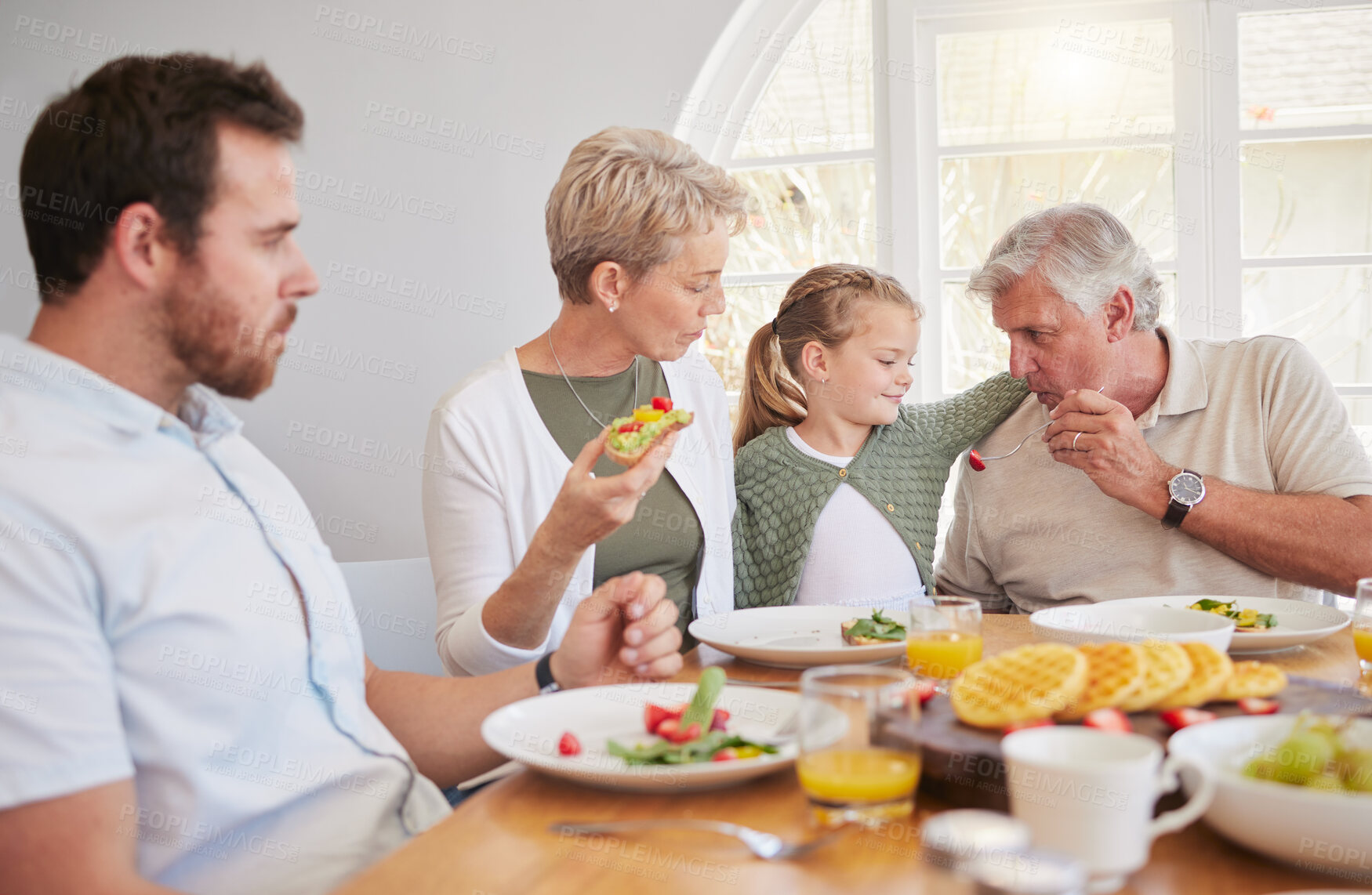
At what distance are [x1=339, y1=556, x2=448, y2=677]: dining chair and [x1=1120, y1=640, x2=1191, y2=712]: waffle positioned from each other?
1.58 meters

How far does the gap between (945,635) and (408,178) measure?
9.09 feet

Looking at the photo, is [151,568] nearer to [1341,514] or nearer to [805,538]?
[805,538]

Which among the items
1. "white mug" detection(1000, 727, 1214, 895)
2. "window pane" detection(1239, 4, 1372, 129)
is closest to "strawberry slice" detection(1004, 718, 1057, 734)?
"white mug" detection(1000, 727, 1214, 895)

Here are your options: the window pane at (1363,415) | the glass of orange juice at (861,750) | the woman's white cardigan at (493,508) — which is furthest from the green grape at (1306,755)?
the window pane at (1363,415)

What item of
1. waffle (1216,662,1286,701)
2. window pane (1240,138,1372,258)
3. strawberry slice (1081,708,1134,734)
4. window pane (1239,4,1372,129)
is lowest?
waffle (1216,662,1286,701)

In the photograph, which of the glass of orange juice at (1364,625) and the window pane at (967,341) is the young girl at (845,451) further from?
the glass of orange juice at (1364,625)

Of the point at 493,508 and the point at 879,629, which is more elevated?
the point at 493,508

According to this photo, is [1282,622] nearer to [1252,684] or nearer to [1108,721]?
[1252,684]

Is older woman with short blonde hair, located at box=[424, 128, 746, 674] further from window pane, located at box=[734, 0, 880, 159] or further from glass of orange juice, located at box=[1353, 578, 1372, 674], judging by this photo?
window pane, located at box=[734, 0, 880, 159]

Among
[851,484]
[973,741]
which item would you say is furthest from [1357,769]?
[851,484]

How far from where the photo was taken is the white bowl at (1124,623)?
1362 mm

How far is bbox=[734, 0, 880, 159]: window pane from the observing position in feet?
10.7

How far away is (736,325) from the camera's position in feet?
11.3

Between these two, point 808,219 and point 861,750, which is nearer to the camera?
point 861,750
